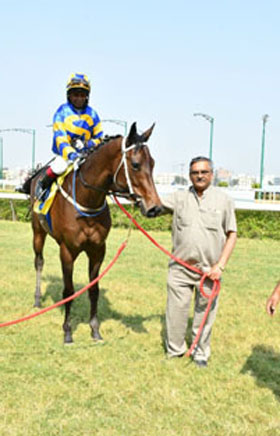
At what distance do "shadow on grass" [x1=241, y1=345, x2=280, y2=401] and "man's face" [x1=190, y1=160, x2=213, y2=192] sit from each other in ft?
6.03

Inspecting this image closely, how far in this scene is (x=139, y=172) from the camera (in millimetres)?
4273

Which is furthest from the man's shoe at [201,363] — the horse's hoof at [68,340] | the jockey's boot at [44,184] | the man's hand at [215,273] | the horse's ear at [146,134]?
the jockey's boot at [44,184]

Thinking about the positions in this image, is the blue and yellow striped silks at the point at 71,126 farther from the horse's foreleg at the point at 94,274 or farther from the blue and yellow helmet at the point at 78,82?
the horse's foreleg at the point at 94,274

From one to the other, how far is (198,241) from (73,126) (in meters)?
2.05

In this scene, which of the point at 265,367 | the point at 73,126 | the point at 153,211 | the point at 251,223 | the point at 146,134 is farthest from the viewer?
the point at 251,223

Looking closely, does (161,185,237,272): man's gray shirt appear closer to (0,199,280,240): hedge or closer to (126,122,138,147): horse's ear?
(126,122,138,147): horse's ear

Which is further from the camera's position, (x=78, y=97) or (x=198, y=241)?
(x=78, y=97)

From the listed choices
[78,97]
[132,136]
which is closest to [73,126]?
[78,97]

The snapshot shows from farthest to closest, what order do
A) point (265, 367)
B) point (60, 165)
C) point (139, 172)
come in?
point (60, 165), point (265, 367), point (139, 172)

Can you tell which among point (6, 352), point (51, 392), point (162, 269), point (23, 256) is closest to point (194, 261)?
point (51, 392)

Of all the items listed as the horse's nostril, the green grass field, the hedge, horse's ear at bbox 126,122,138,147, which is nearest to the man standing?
the horse's nostril

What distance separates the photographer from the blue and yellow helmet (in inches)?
203

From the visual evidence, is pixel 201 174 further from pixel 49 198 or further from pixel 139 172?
pixel 49 198

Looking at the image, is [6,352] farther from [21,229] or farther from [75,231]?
[21,229]
